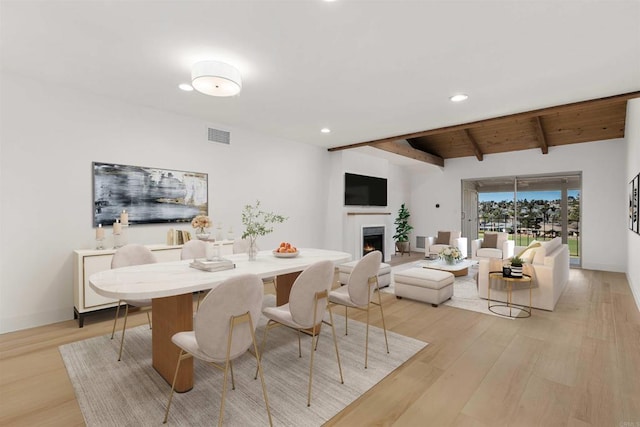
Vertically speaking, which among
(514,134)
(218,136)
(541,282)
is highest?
(514,134)

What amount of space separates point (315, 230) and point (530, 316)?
3800 millimetres

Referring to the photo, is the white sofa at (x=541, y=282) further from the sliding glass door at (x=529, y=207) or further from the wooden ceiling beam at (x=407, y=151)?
the sliding glass door at (x=529, y=207)

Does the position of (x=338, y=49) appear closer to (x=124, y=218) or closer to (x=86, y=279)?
(x=124, y=218)

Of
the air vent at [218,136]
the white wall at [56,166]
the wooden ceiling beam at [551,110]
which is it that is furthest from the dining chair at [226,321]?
the wooden ceiling beam at [551,110]

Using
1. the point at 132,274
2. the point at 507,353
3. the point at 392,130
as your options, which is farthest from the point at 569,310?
the point at 132,274

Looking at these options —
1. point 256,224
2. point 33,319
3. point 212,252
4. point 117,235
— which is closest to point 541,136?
point 256,224

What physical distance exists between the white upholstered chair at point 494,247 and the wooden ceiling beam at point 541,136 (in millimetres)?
2148

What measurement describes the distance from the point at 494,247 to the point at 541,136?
8.48 ft

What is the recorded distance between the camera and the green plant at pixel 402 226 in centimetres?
865

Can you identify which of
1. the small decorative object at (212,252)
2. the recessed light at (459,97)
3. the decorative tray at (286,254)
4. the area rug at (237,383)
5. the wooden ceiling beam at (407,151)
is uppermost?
the wooden ceiling beam at (407,151)

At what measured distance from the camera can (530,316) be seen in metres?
3.63

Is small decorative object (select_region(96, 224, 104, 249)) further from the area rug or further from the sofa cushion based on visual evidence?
the sofa cushion

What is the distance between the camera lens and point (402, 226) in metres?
8.67

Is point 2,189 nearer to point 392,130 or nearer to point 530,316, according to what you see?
point 392,130
